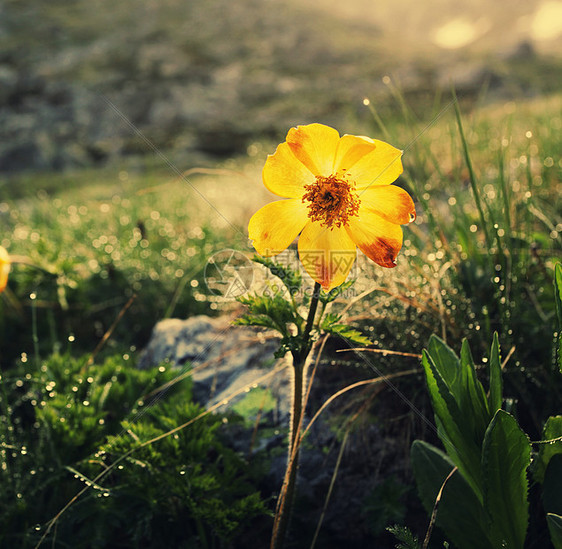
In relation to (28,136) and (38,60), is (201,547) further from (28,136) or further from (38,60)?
(38,60)

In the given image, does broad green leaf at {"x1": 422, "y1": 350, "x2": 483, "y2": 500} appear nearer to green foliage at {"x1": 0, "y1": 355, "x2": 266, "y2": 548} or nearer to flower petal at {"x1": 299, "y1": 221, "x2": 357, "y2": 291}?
flower petal at {"x1": 299, "y1": 221, "x2": 357, "y2": 291}

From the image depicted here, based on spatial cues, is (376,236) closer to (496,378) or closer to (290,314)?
(290,314)

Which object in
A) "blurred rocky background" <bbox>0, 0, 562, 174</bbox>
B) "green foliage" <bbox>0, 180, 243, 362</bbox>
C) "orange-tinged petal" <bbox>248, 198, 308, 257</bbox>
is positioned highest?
"blurred rocky background" <bbox>0, 0, 562, 174</bbox>

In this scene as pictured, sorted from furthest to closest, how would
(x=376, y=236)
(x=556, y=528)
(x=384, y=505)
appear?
1. (x=384, y=505)
2. (x=376, y=236)
3. (x=556, y=528)

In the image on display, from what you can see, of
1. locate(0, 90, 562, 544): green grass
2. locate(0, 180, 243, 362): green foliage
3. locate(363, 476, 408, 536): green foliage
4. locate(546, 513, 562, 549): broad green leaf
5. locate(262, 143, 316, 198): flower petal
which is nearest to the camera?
locate(546, 513, 562, 549): broad green leaf

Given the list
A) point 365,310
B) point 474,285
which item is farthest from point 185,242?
point 474,285

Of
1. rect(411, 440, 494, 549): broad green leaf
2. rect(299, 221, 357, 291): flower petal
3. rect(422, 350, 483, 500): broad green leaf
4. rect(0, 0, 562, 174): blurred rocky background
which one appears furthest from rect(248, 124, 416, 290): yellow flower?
rect(0, 0, 562, 174): blurred rocky background

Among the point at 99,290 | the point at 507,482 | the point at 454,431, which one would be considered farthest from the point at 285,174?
the point at 99,290
